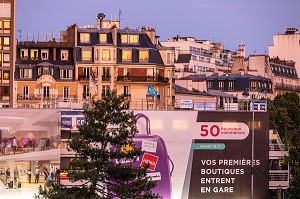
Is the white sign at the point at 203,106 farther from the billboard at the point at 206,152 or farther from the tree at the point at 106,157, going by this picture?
the tree at the point at 106,157

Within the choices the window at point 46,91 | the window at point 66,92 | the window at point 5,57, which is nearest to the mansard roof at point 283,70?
the window at point 66,92

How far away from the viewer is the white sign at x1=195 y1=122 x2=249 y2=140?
102 meters

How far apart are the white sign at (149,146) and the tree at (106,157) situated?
1436 centimetres

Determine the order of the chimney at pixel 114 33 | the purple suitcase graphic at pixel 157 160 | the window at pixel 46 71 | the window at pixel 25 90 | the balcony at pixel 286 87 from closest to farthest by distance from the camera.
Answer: the purple suitcase graphic at pixel 157 160 → the window at pixel 25 90 → the window at pixel 46 71 → the chimney at pixel 114 33 → the balcony at pixel 286 87

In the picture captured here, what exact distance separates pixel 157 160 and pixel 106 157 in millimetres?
17209

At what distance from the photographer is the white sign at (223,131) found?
336 ft

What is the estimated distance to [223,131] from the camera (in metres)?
103

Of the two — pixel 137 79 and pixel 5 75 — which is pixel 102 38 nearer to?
pixel 137 79

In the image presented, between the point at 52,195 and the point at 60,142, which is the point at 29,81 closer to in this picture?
the point at 60,142

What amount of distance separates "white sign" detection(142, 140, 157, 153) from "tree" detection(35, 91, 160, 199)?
47.1ft

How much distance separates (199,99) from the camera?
5896 inches

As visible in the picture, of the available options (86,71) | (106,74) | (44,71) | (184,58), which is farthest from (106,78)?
(184,58)

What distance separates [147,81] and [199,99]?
16269 mm

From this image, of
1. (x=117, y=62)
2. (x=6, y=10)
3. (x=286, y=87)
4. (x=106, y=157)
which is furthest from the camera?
(x=286, y=87)
